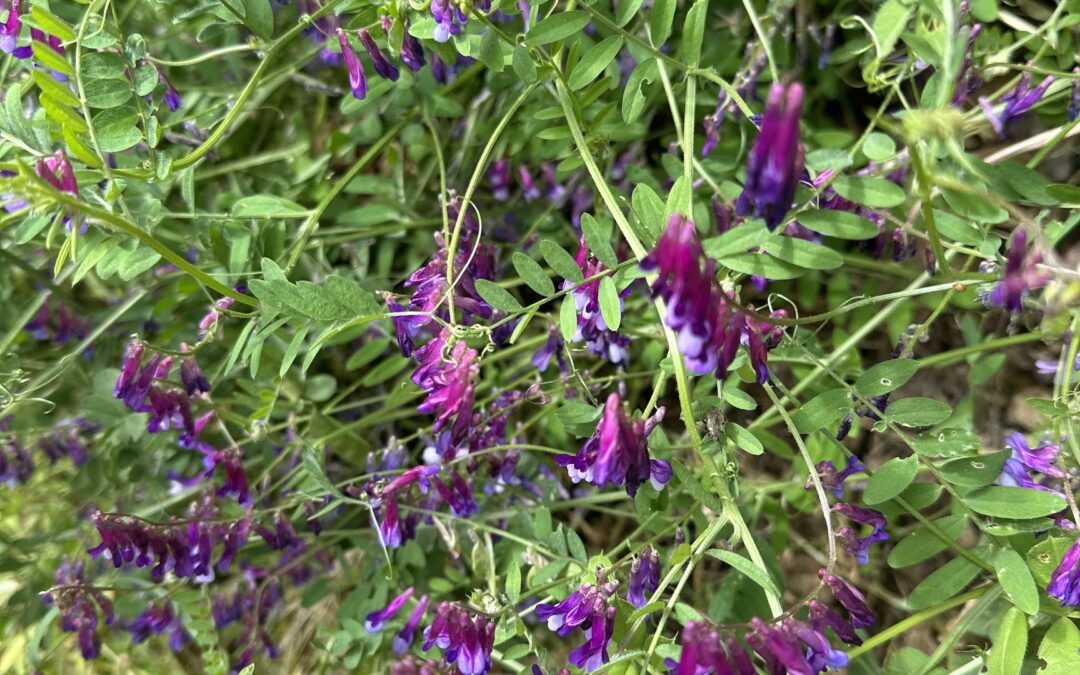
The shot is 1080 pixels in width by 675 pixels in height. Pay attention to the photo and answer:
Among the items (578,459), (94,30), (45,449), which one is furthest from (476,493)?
(94,30)

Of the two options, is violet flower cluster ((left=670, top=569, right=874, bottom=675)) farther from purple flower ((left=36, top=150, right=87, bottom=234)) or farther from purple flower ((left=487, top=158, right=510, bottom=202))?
purple flower ((left=487, top=158, right=510, bottom=202))

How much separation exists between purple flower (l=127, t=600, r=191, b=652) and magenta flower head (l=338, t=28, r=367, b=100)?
4.46 ft

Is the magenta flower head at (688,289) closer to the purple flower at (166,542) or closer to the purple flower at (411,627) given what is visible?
the purple flower at (411,627)

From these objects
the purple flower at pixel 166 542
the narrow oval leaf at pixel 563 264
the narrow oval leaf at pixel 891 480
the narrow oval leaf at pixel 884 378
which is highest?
the narrow oval leaf at pixel 563 264

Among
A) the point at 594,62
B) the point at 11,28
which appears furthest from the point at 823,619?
the point at 11,28

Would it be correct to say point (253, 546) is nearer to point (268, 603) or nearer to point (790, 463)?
point (268, 603)

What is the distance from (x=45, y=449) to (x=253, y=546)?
618mm

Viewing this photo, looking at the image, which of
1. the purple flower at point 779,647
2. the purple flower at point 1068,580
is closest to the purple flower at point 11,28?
the purple flower at point 779,647

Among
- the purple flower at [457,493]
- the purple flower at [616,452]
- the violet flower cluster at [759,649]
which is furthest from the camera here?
the purple flower at [457,493]

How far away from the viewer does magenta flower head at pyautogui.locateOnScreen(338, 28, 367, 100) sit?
178 cm

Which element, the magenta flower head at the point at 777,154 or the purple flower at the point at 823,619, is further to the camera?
the purple flower at the point at 823,619

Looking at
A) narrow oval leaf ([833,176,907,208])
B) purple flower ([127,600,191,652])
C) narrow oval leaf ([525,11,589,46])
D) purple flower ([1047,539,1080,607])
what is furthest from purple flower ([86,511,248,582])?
purple flower ([1047,539,1080,607])

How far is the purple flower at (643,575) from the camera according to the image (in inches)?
65.2

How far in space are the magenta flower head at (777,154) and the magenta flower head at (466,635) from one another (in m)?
0.90
